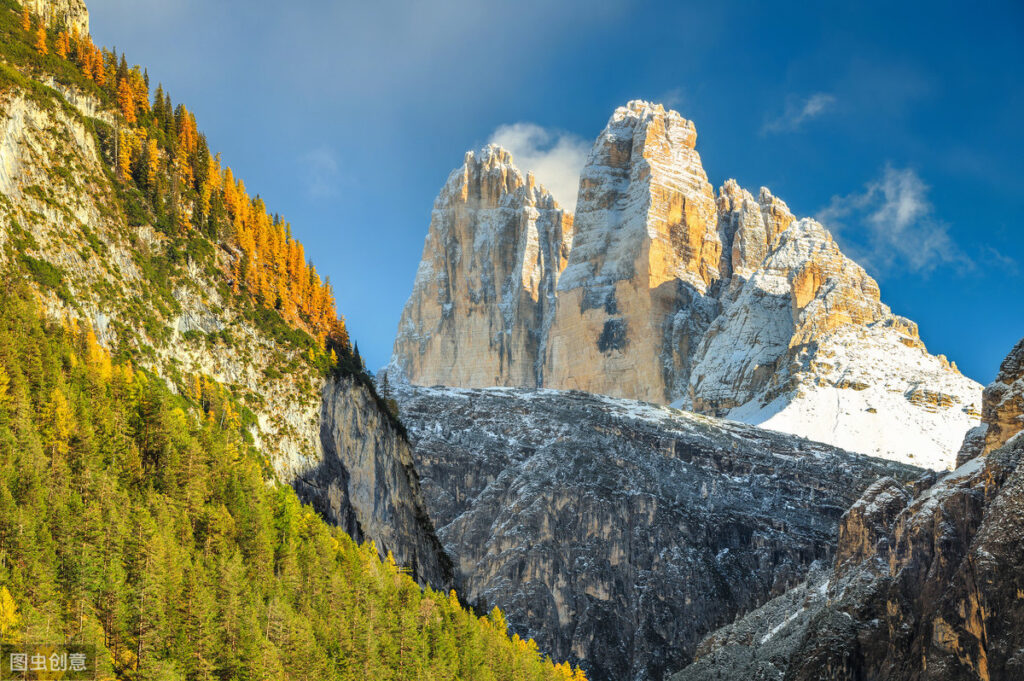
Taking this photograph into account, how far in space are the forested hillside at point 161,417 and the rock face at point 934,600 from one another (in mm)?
28876

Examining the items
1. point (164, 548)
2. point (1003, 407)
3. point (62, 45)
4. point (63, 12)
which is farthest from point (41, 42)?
point (1003, 407)

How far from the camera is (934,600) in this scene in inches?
4638

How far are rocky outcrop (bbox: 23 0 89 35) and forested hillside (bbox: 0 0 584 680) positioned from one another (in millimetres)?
3237

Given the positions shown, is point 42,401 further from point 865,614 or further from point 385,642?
point 865,614

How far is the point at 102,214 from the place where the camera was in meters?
96.7

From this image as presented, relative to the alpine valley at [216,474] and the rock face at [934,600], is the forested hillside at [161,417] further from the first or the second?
the rock face at [934,600]

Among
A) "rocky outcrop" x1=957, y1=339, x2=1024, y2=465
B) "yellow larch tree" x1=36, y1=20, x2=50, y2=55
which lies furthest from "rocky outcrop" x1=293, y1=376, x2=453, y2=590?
"rocky outcrop" x1=957, y1=339, x2=1024, y2=465

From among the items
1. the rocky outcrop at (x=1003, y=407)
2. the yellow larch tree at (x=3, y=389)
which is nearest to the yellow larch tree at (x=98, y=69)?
the yellow larch tree at (x=3, y=389)

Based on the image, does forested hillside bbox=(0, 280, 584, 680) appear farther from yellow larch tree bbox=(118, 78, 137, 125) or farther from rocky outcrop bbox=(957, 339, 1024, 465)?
rocky outcrop bbox=(957, 339, 1024, 465)

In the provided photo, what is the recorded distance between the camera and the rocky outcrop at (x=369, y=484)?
108125 millimetres

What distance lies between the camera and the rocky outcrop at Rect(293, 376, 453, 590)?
10812 centimetres

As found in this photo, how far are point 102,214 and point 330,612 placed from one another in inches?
1551

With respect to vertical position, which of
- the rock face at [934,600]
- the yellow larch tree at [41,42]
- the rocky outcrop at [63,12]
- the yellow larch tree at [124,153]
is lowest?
the rock face at [934,600]

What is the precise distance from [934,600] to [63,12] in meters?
111
